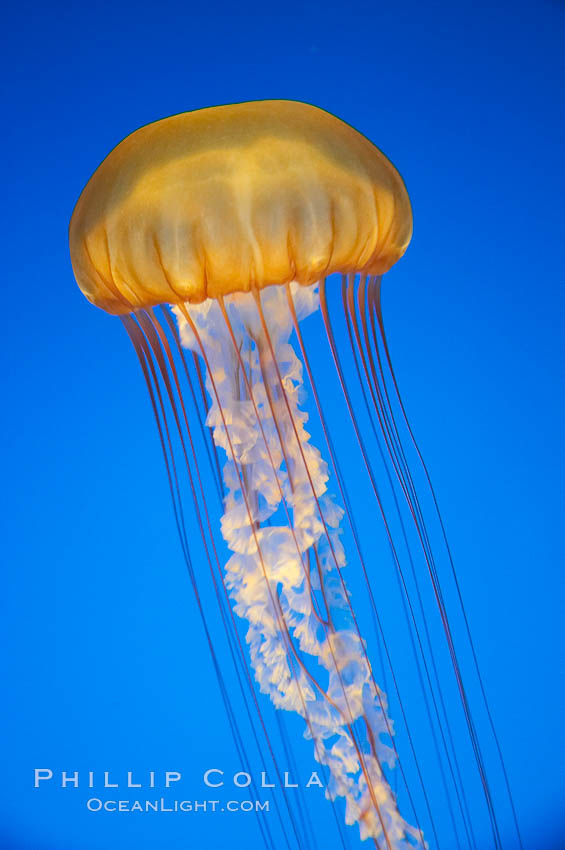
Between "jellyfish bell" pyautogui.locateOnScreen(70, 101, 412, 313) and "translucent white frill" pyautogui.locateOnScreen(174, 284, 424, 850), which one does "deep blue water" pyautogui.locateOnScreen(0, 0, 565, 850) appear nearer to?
"translucent white frill" pyautogui.locateOnScreen(174, 284, 424, 850)

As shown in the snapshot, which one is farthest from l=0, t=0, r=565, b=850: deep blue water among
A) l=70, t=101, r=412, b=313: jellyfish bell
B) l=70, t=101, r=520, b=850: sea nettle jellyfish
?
l=70, t=101, r=412, b=313: jellyfish bell

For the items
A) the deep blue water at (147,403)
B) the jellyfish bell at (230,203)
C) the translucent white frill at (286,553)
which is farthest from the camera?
the deep blue water at (147,403)

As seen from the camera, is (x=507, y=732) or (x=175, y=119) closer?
(x=175, y=119)

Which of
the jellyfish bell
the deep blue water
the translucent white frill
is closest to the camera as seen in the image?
the jellyfish bell

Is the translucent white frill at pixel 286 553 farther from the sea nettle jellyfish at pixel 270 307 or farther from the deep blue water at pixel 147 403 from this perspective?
the deep blue water at pixel 147 403

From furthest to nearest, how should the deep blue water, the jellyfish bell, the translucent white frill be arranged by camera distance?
the deep blue water → the translucent white frill → the jellyfish bell

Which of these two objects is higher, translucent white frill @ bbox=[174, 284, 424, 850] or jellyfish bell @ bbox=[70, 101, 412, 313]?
jellyfish bell @ bbox=[70, 101, 412, 313]

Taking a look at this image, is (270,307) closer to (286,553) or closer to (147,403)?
(286,553)

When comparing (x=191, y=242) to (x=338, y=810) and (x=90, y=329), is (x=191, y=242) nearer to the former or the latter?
(x=90, y=329)

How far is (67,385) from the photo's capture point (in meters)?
4.07

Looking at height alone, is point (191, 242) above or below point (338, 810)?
above

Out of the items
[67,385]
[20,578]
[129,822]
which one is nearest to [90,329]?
[67,385]

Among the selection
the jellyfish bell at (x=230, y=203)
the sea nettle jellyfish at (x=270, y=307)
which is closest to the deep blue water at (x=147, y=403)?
the sea nettle jellyfish at (x=270, y=307)

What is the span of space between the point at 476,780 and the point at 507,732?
1.10 feet
